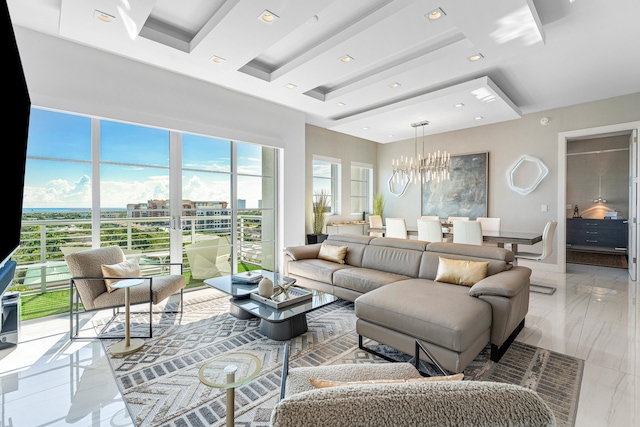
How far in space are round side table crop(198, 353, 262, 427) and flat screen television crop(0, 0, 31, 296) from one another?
115 centimetres

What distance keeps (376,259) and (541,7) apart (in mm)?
3043

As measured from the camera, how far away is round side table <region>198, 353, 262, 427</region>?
3.73 ft

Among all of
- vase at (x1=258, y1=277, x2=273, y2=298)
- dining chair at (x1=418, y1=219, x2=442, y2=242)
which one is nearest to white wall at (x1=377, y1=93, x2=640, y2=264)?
dining chair at (x1=418, y1=219, x2=442, y2=242)

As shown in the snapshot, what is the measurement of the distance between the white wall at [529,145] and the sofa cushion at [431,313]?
4.18m

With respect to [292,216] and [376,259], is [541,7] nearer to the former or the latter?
[376,259]

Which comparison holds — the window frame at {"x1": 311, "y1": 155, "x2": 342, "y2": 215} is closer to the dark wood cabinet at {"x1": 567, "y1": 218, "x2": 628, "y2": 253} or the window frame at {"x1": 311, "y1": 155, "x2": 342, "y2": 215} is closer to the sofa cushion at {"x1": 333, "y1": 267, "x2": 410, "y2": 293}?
the sofa cushion at {"x1": 333, "y1": 267, "x2": 410, "y2": 293}

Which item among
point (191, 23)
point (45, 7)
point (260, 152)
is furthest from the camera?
point (260, 152)

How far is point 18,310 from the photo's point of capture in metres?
2.65

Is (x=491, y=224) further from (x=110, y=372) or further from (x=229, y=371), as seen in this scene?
(x=110, y=372)

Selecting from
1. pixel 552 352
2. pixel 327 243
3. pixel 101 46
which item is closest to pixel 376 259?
pixel 327 243

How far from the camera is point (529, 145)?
562cm

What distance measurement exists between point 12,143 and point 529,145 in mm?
7064

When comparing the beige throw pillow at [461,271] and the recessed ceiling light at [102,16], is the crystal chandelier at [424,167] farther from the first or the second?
the recessed ceiling light at [102,16]

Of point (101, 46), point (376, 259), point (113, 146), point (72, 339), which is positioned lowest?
point (72, 339)
